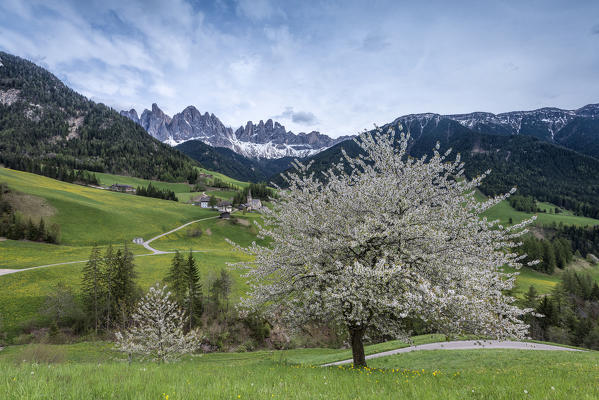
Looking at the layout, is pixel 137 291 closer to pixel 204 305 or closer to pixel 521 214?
pixel 204 305

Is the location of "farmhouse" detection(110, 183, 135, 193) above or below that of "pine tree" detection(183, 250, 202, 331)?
above

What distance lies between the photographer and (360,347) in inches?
593

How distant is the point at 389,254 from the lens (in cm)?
1204

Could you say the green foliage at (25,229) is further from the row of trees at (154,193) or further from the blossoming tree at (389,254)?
the blossoming tree at (389,254)

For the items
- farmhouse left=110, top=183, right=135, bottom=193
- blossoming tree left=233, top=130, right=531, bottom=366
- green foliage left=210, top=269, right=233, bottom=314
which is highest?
farmhouse left=110, top=183, right=135, bottom=193

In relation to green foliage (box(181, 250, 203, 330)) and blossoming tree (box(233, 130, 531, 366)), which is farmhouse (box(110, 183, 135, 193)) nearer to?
→ green foliage (box(181, 250, 203, 330))

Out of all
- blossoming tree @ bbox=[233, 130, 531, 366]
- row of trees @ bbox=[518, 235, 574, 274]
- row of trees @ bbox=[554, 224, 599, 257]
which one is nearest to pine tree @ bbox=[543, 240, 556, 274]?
row of trees @ bbox=[518, 235, 574, 274]

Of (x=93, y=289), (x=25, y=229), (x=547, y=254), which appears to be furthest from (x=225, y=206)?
(x=547, y=254)

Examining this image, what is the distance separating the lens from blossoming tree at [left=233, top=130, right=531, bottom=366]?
10.8 metres

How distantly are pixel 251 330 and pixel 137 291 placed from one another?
19.3 m

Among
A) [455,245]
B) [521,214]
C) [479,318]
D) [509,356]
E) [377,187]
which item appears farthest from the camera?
[521,214]

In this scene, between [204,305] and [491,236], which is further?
[204,305]

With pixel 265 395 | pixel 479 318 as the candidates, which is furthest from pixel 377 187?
pixel 265 395

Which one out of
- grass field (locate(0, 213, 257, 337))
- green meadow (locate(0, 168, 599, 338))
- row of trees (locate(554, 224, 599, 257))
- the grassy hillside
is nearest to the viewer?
grass field (locate(0, 213, 257, 337))
